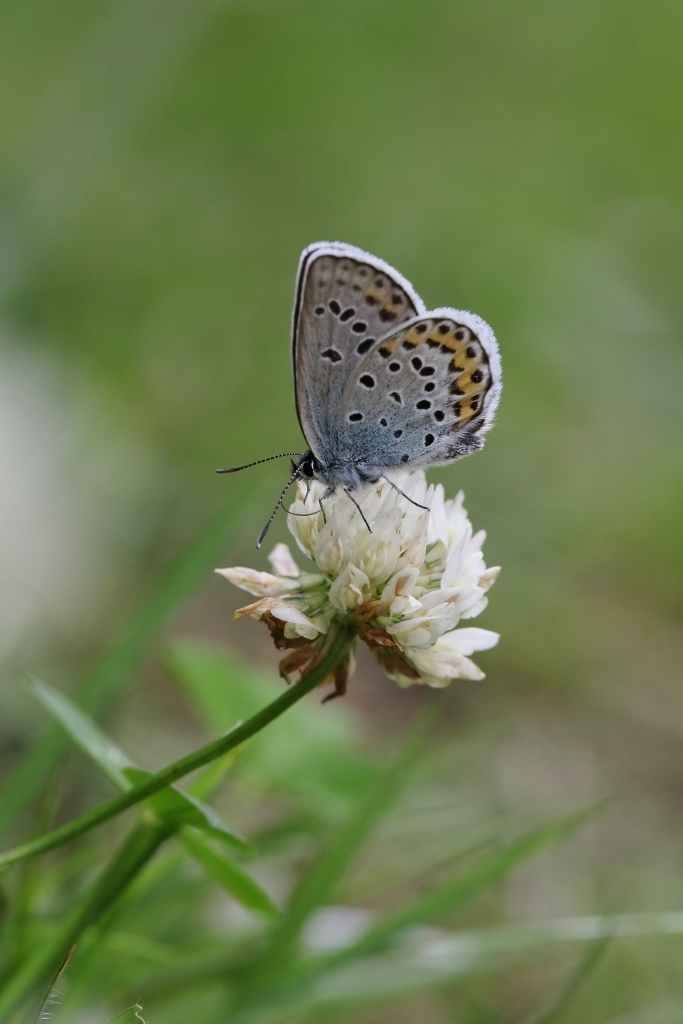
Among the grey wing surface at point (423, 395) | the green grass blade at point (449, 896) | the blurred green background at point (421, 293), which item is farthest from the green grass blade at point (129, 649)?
the green grass blade at point (449, 896)

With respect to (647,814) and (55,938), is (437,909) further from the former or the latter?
(647,814)

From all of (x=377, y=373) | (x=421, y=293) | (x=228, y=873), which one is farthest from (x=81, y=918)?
(x=421, y=293)

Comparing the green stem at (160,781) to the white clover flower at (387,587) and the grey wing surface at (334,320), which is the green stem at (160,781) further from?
the grey wing surface at (334,320)

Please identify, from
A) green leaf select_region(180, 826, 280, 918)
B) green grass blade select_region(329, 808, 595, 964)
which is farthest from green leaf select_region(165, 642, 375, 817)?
green leaf select_region(180, 826, 280, 918)

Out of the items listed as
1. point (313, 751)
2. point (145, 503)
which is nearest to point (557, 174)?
point (145, 503)

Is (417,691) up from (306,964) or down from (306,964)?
up

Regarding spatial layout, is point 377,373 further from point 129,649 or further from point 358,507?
point 129,649
